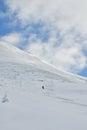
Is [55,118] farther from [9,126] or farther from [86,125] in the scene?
[9,126]

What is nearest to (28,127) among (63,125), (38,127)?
(38,127)

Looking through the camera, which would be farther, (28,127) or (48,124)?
(48,124)

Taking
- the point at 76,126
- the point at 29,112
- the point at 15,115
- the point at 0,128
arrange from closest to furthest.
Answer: the point at 0,128
the point at 76,126
the point at 15,115
the point at 29,112

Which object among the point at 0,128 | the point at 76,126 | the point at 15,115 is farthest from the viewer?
the point at 15,115

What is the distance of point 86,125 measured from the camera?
9.93 meters

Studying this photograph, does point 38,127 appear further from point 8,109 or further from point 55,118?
point 8,109

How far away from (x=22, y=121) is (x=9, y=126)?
80 centimetres

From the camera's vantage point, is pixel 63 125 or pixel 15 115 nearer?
pixel 63 125

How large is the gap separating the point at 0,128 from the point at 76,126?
2384mm

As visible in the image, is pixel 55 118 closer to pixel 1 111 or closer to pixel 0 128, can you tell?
pixel 1 111

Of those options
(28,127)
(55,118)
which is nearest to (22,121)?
(28,127)

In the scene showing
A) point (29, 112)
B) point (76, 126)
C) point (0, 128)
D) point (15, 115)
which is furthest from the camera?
point (29, 112)

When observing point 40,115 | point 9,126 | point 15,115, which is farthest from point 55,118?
point 9,126

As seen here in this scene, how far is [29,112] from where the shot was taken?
37.8 ft
